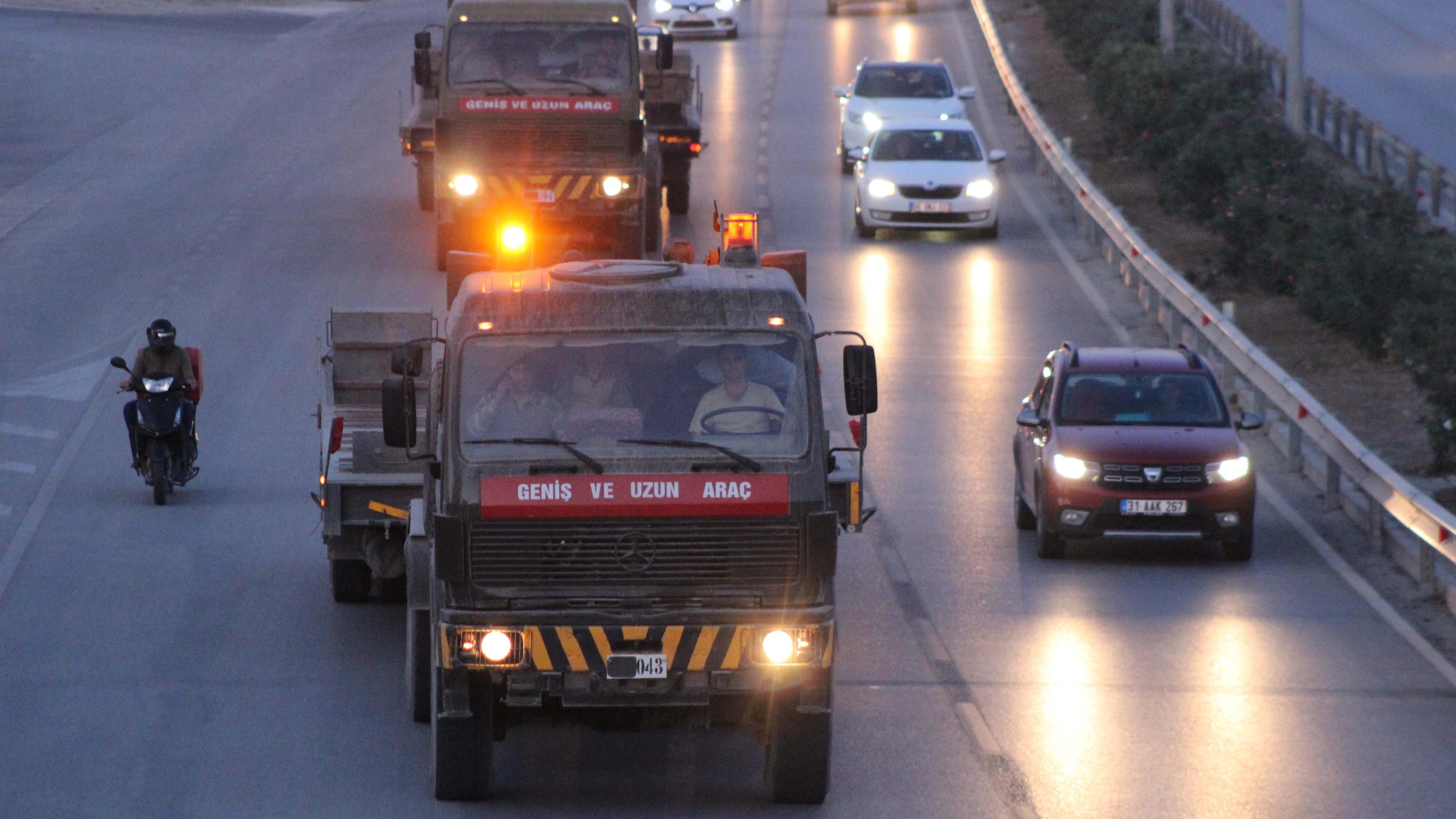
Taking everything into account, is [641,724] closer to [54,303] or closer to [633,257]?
[633,257]

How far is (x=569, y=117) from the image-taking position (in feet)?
85.7

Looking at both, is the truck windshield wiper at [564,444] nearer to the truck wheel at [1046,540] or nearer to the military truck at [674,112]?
the truck wheel at [1046,540]

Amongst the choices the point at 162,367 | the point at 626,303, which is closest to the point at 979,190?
the point at 162,367

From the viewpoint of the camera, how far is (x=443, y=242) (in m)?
28.4

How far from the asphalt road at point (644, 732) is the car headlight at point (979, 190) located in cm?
80

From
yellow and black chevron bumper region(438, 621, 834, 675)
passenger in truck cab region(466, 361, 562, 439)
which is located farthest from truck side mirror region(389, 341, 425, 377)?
yellow and black chevron bumper region(438, 621, 834, 675)

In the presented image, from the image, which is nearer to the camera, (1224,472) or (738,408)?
(738,408)

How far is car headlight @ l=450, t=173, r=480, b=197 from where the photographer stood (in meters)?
26.7

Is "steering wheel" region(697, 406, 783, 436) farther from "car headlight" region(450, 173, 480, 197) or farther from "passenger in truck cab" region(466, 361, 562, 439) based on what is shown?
"car headlight" region(450, 173, 480, 197)

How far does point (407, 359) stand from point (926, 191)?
22170mm

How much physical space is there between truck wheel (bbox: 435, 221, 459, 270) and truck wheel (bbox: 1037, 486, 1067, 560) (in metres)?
10.8

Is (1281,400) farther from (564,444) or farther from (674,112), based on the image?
(674,112)

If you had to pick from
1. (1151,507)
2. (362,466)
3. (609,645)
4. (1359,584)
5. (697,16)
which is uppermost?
(697,16)

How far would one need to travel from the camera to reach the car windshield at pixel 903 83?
130 feet
